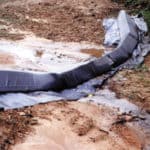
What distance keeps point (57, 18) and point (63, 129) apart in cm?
514

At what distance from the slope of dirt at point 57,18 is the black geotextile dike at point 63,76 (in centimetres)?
111

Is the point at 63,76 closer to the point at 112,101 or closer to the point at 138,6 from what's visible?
the point at 112,101

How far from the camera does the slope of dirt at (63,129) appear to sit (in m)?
4.50

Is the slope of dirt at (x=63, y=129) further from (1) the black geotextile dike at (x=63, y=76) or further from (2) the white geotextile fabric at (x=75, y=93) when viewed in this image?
(1) the black geotextile dike at (x=63, y=76)

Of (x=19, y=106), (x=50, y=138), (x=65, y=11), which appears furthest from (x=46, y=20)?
(x=50, y=138)

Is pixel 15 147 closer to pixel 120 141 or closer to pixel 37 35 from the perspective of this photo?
pixel 120 141

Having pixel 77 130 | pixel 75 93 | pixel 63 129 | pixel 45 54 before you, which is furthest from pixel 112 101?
pixel 45 54

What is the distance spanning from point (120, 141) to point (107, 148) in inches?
9.9

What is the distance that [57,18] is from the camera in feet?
31.2

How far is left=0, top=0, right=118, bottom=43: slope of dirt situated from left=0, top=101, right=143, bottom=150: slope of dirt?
310cm

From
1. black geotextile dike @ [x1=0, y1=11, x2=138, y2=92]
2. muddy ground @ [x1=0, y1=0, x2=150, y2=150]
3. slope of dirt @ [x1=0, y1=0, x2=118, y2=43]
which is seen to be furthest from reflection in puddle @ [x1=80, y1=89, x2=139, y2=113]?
slope of dirt @ [x1=0, y1=0, x2=118, y2=43]

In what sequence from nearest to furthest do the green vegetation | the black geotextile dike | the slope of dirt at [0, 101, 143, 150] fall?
the slope of dirt at [0, 101, 143, 150]
the black geotextile dike
the green vegetation

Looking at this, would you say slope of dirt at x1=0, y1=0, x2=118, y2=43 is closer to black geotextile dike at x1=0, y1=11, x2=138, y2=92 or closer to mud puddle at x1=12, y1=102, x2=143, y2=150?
black geotextile dike at x1=0, y1=11, x2=138, y2=92

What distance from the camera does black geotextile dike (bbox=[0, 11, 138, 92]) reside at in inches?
221
